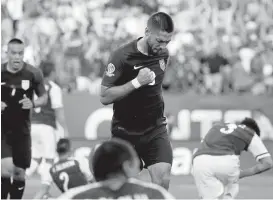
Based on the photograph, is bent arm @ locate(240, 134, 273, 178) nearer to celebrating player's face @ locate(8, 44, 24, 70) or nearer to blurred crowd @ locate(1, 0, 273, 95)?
celebrating player's face @ locate(8, 44, 24, 70)

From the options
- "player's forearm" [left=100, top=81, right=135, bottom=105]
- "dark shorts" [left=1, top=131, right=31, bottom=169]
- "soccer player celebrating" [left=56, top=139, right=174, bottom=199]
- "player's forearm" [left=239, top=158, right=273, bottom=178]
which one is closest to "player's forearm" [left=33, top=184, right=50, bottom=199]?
"dark shorts" [left=1, top=131, right=31, bottom=169]

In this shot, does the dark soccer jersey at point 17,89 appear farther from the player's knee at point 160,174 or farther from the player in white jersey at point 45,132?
the player in white jersey at point 45,132

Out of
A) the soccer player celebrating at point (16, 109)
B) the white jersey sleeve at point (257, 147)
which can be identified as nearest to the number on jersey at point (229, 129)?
the white jersey sleeve at point (257, 147)

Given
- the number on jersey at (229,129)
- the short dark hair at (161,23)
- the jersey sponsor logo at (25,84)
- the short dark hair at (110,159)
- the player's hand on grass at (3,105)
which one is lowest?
the number on jersey at (229,129)

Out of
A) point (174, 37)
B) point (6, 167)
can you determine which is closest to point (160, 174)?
point (6, 167)

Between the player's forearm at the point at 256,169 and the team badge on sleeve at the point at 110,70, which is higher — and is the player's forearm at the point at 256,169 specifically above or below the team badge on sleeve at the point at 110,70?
below

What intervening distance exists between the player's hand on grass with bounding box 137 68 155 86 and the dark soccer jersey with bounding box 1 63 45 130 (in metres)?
3.04

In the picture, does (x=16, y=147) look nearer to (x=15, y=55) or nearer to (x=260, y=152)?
(x=15, y=55)

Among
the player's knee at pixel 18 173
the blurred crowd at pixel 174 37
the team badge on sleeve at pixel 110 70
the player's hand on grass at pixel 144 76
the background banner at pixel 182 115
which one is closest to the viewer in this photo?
the player's hand on grass at pixel 144 76

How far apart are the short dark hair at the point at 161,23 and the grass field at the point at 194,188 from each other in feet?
21.6

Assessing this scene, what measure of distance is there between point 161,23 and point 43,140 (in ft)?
21.1

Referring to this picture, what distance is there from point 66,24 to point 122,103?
1424 centimetres

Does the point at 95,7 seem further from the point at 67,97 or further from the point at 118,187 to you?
the point at 118,187

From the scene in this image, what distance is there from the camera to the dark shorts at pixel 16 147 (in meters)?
10.7
